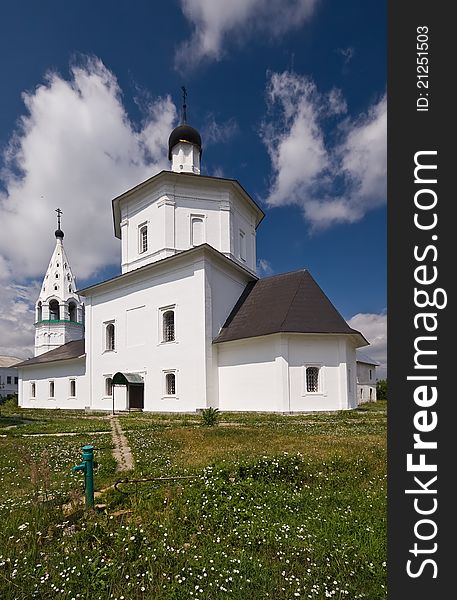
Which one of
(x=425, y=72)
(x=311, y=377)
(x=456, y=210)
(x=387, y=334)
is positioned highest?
(x=425, y=72)

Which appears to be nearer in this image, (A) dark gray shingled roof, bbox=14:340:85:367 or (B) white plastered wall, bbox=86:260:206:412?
(B) white plastered wall, bbox=86:260:206:412

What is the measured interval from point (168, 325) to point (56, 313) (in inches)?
1006

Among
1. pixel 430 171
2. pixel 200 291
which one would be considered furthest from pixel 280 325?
pixel 430 171

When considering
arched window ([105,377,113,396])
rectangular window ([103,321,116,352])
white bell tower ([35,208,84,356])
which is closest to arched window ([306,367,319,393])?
arched window ([105,377,113,396])

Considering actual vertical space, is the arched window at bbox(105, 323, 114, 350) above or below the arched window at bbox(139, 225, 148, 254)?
below

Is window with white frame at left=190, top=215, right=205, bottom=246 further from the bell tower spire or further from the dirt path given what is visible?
the dirt path

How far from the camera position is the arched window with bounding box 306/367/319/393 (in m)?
21.8

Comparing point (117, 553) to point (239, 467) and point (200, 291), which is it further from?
point (200, 291)

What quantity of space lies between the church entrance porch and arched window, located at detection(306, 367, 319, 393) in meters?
10.9

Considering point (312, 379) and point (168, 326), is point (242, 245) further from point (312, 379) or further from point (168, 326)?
point (312, 379)

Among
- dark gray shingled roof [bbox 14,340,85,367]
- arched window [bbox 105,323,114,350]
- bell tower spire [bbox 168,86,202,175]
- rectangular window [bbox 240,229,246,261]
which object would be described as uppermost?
bell tower spire [bbox 168,86,202,175]

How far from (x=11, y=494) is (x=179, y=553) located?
11.9 ft

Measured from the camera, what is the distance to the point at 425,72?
3098 millimetres

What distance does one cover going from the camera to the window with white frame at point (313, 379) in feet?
71.3
